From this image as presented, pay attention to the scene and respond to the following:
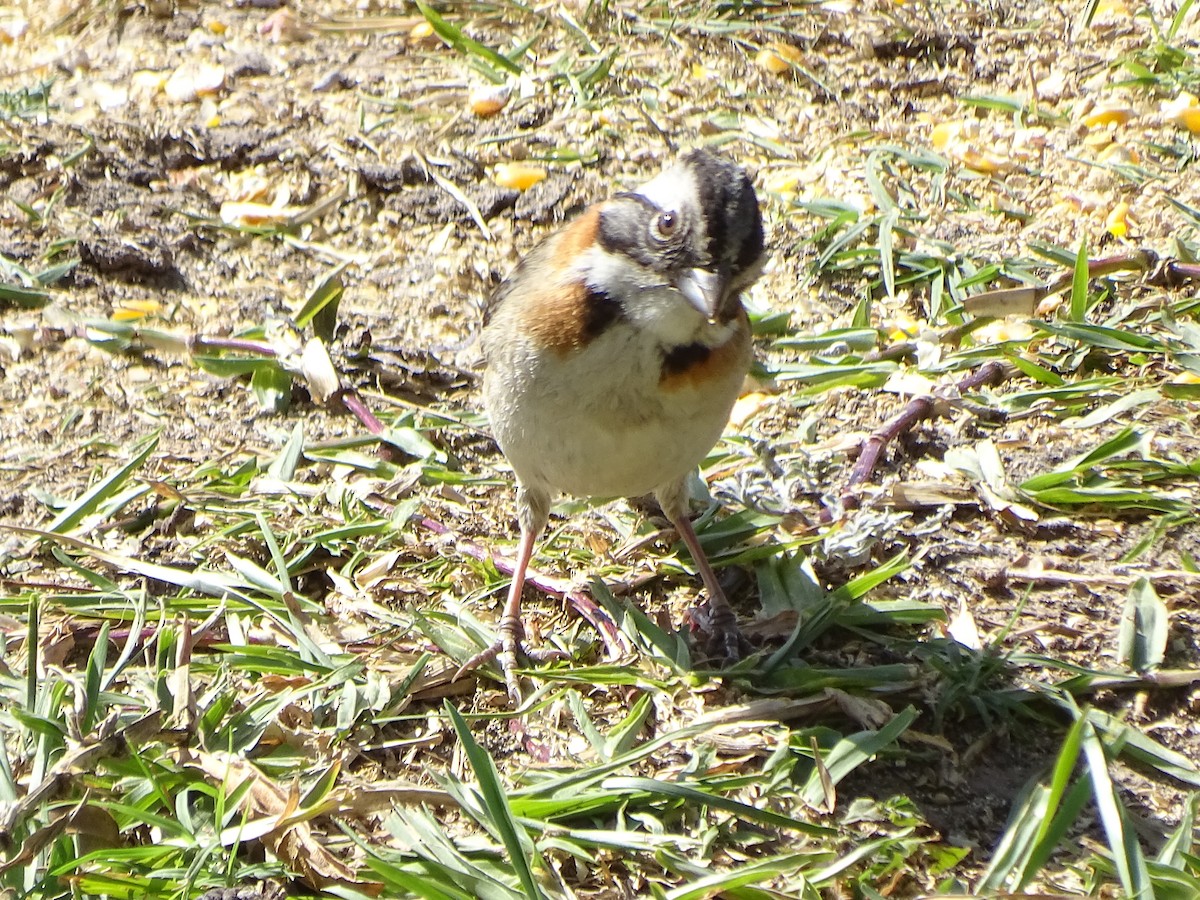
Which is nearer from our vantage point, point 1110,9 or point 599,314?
point 599,314

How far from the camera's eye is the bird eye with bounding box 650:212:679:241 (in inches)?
137

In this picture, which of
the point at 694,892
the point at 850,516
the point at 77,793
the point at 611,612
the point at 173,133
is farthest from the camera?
the point at 173,133

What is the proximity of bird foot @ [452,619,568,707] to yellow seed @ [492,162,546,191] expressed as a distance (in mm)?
2646

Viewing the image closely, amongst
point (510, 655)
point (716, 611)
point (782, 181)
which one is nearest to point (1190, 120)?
point (782, 181)

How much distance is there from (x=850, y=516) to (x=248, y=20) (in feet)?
14.8

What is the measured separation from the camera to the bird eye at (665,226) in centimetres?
347

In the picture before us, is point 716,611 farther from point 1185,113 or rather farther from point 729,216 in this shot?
point 1185,113

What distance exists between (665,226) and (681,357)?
337 mm

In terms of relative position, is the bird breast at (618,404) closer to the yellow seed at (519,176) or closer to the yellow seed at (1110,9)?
the yellow seed at (519,176)

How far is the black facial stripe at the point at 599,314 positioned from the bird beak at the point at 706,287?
193 mm

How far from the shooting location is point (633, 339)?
3.56 meters

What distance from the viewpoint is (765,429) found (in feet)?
16.4

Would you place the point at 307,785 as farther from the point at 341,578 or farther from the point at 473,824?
the point at 341,578

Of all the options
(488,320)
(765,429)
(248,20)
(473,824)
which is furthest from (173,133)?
(473,824)
